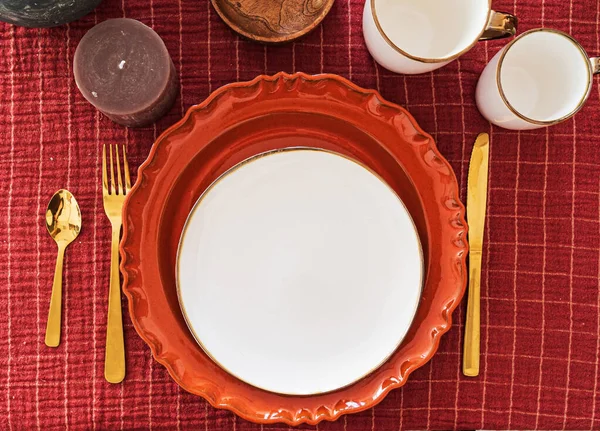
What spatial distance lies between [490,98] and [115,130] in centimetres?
43

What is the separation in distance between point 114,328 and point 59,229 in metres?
0.13

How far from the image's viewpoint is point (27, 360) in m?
0.59

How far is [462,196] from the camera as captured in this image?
0.60 m

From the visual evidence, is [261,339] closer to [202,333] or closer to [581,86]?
[202,333]

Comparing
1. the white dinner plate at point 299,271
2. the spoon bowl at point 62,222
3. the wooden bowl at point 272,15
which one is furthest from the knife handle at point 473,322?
the spoon bowl at point 62,222

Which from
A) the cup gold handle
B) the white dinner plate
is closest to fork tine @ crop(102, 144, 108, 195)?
the white dinner plate

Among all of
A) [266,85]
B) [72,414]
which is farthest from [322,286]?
[72,414]

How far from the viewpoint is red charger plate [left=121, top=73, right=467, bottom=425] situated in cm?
53

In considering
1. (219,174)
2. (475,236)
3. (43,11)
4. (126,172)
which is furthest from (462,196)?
(43,11)

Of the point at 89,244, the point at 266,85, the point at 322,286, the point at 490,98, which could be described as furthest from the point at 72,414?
the point at 490,98

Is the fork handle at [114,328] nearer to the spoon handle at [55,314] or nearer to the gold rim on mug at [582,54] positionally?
the spoon handle at [55,314]

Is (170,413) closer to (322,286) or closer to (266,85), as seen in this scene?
(322,286)

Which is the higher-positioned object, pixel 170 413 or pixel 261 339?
pixel 261 339

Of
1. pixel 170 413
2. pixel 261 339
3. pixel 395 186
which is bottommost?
pixel 170 413
